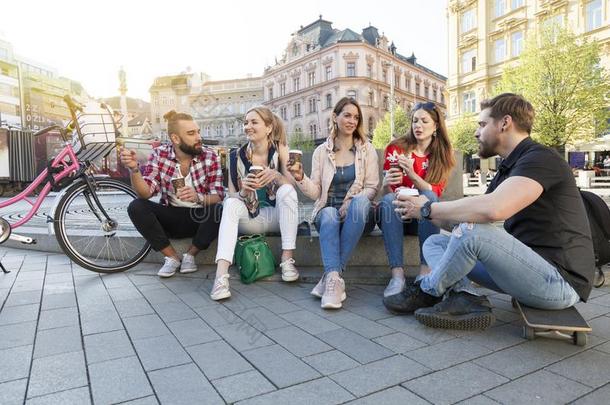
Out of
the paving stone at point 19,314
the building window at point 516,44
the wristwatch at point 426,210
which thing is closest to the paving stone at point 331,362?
the wristwatch at point 426,210

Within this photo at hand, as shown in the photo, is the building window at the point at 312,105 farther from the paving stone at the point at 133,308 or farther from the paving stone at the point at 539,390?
the paving stone at the point at 539,390

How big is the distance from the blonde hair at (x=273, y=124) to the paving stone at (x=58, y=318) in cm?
199

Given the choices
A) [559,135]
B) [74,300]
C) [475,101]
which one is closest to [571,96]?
[559,135]

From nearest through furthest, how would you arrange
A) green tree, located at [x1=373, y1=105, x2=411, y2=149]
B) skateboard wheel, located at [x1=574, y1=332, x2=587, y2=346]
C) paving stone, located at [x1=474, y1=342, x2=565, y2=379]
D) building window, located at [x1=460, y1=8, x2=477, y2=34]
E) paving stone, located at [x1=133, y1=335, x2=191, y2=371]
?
1. paving stone, located at [x1=474, y1=342, x2=565, y2=379]
2. paving stone, located at [x1=133, y1=335, x2=191, y2=371]
3. skateboard wheel, located at [x1=574, y1=332, x2=587, y2=346]
4. building window, located at [x1=460, y1=8, x2=477, y2=34]
5. green tree, located at [x1=373, y1=105, x2=411, y2=149]

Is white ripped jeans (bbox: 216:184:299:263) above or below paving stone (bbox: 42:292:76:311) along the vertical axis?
above

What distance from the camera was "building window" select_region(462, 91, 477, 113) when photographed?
37.8 metres

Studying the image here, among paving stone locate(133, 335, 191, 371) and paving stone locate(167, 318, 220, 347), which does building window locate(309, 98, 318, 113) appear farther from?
paving stone locate(133, 335, 191, 371)

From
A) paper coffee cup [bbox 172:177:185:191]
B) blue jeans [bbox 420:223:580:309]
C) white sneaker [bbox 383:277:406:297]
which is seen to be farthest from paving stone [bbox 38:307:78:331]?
blue jeans [bbox 420:223:580:309]

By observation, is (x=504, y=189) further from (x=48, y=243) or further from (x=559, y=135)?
(x=559, y=135)

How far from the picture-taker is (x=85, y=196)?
13.1ft

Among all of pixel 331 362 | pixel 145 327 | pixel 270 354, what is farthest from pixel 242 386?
pixel 145 327

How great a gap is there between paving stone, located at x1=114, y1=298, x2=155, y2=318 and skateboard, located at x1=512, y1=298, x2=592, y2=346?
229 centimetres

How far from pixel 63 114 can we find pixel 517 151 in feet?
12.6

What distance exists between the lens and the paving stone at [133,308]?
2859 mm
